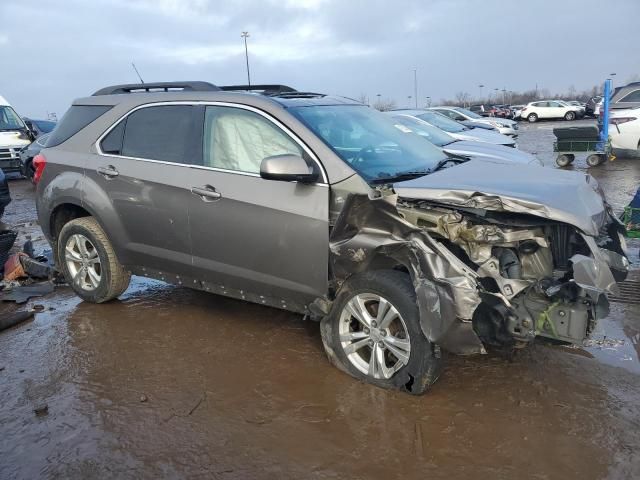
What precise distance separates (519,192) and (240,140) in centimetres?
207

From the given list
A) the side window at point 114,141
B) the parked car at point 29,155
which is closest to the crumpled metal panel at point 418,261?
the side window at point 114,141

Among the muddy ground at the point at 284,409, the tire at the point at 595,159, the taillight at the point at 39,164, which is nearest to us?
the muddy ground at the point at 284,409

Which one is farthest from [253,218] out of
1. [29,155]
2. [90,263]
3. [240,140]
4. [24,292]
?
[29,155]

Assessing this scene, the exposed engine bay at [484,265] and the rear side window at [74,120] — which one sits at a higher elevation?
the rear side window at [74,120]

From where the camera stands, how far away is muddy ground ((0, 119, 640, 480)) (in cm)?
297

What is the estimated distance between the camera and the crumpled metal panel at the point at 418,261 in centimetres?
319

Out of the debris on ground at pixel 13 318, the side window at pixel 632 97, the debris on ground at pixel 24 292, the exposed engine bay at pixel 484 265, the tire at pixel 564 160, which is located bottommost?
the debris on ground at pixel 13 318

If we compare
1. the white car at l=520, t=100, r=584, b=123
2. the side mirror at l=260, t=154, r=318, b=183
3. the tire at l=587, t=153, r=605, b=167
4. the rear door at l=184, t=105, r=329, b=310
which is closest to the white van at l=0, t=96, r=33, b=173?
the rear door at l=184, t=105, r=329, b=310

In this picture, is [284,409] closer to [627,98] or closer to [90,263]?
[90,263]

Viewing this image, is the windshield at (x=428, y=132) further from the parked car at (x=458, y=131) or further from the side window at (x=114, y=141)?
the side window at (x=114, y=141)

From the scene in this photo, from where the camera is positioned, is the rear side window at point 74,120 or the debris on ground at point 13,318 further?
the rear side window at point 74,120

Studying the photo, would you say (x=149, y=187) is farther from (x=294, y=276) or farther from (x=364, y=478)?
(x=364, y=478)

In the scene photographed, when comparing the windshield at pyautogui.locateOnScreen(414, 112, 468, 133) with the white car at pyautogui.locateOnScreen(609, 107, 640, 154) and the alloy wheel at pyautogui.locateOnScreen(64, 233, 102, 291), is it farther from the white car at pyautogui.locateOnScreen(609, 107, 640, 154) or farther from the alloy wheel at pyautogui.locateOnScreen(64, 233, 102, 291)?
the alloy wheel at pyautogui.locateOnScreen(64, 233, 102, 291)

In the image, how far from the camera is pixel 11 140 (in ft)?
52.0
